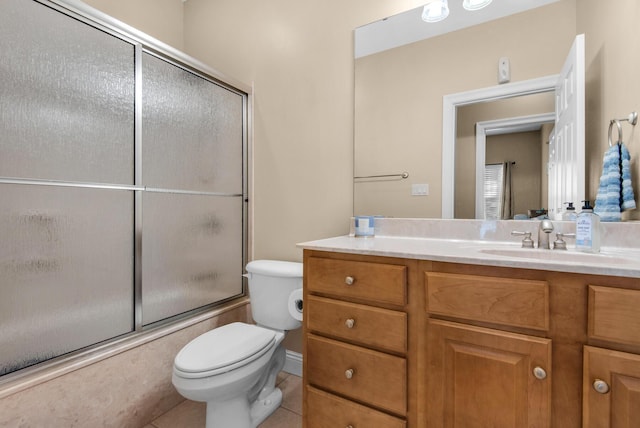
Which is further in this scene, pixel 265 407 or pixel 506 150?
pixel 265 407

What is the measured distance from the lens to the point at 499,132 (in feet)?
4.70

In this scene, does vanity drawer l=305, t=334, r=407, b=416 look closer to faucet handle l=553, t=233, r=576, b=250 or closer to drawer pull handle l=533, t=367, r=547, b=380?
drawer pull handle l=533, t=367, r=547, b=380

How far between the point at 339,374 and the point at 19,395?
1.17 meters

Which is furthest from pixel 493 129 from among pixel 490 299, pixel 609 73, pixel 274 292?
pixel 274 292

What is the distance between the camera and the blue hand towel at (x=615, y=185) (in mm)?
1115

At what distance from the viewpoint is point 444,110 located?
1.54 m

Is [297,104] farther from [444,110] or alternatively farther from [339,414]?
[339,414]

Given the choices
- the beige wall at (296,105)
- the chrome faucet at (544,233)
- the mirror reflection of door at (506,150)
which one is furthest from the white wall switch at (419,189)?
the chrome faucet at (544,233)

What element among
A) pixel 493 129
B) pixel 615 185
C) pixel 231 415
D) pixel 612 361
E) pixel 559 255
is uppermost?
pixel 493 129

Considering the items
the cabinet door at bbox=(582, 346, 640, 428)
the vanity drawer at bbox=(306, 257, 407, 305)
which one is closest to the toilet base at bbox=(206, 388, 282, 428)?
the vanity drawer at bbox=(306, 257, 407, 305)

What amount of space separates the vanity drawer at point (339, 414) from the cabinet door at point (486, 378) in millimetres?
170

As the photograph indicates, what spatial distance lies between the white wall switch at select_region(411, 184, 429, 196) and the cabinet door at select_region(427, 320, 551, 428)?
75 centimetres

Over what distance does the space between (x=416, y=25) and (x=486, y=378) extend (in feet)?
5.28

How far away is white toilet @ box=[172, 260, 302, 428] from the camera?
1247 millimetres
